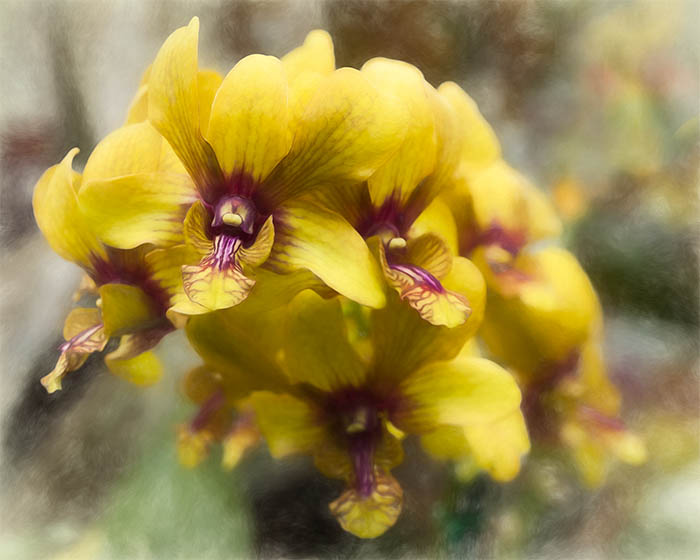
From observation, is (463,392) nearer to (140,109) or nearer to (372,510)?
(372,510)

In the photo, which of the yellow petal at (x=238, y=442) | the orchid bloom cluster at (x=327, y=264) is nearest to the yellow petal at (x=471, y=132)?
the orchid bloom cluster at (x=327, y=264)

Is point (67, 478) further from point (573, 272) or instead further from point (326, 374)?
point (573, 272)

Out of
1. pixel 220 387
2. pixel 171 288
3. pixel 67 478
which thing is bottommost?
pixel 67 478

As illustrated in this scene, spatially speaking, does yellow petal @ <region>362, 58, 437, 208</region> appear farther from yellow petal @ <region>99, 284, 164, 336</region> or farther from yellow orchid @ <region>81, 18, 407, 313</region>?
yellow petal @ <region>99, 284, 164, 336</region>

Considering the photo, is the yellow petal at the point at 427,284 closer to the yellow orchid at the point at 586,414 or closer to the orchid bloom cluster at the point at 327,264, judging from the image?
the orchid bloom cluster at the point at 327,264

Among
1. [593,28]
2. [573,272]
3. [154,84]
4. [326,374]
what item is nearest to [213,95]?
[154,84]

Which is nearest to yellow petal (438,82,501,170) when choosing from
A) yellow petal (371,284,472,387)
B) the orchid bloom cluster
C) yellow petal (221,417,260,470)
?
the orchid bloom cluster
